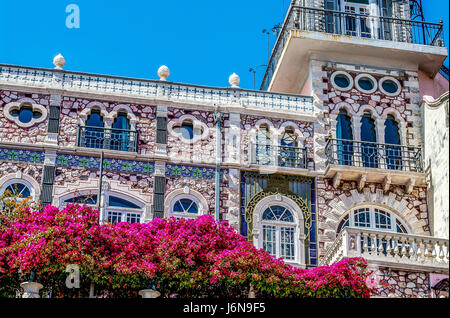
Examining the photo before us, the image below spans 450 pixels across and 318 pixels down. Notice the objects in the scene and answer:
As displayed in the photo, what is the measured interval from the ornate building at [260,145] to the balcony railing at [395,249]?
88mm

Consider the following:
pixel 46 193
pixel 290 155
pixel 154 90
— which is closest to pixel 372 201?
pixel 290 155

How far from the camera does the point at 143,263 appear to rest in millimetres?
20438

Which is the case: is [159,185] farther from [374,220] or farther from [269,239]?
[374,220]

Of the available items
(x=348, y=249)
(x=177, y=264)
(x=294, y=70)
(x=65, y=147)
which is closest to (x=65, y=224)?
(x=177, y=264)

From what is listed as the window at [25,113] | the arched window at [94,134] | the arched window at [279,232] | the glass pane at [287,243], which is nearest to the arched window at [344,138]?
the arched window at [279,232]

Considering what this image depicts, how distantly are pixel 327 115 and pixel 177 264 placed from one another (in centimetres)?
908

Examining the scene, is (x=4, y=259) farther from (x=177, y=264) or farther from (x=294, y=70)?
(x=294, y=70)

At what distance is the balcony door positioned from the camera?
94.6 feet

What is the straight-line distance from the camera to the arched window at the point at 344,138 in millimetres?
26656

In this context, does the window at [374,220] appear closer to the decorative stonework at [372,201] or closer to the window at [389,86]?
the decorative stonework at [372,201]

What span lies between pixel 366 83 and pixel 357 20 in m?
2.48

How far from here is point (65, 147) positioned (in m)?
25.1

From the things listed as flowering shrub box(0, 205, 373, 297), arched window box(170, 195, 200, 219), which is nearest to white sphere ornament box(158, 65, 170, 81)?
arched window box(170, 195, 200, 219)

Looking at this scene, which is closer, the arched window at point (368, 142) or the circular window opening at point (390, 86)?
the arched window at point (368, 142)
